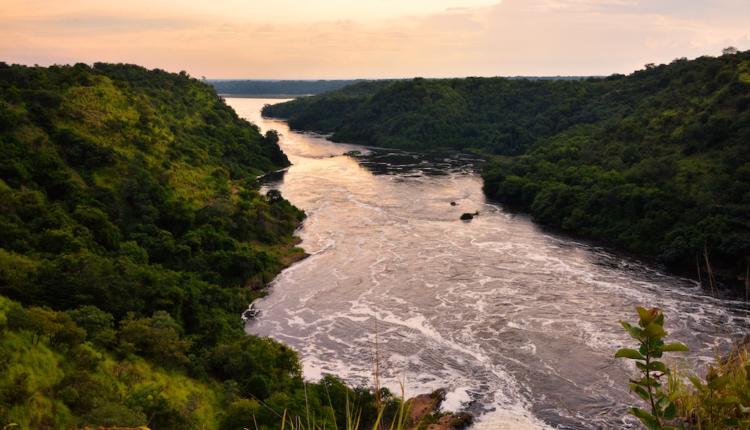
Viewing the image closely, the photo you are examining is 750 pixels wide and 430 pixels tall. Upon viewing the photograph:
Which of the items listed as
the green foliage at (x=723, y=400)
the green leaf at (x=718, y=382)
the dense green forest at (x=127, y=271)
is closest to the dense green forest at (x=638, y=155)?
the green foliage at (x=723, y=400)

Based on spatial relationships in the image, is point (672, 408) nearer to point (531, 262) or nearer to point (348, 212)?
point (531, 262)

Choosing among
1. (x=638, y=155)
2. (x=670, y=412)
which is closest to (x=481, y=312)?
(x=670, y=412)

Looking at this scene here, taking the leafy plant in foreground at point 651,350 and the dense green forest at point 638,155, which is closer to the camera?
the leafy plant in foreground at point 651,350

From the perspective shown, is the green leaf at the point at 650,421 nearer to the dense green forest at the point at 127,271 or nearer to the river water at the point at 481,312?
the dense green forest at the point at 127,271

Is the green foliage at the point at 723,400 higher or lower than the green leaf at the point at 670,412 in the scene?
lower

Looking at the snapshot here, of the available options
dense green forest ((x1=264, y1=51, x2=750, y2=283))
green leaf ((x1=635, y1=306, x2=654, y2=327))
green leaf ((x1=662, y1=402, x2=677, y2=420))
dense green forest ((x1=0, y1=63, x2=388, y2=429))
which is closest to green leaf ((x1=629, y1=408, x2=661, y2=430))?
green leaf ((x1=662, y1=402, x2=677, y2=420))

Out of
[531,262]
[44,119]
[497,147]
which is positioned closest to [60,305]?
[44,119]
